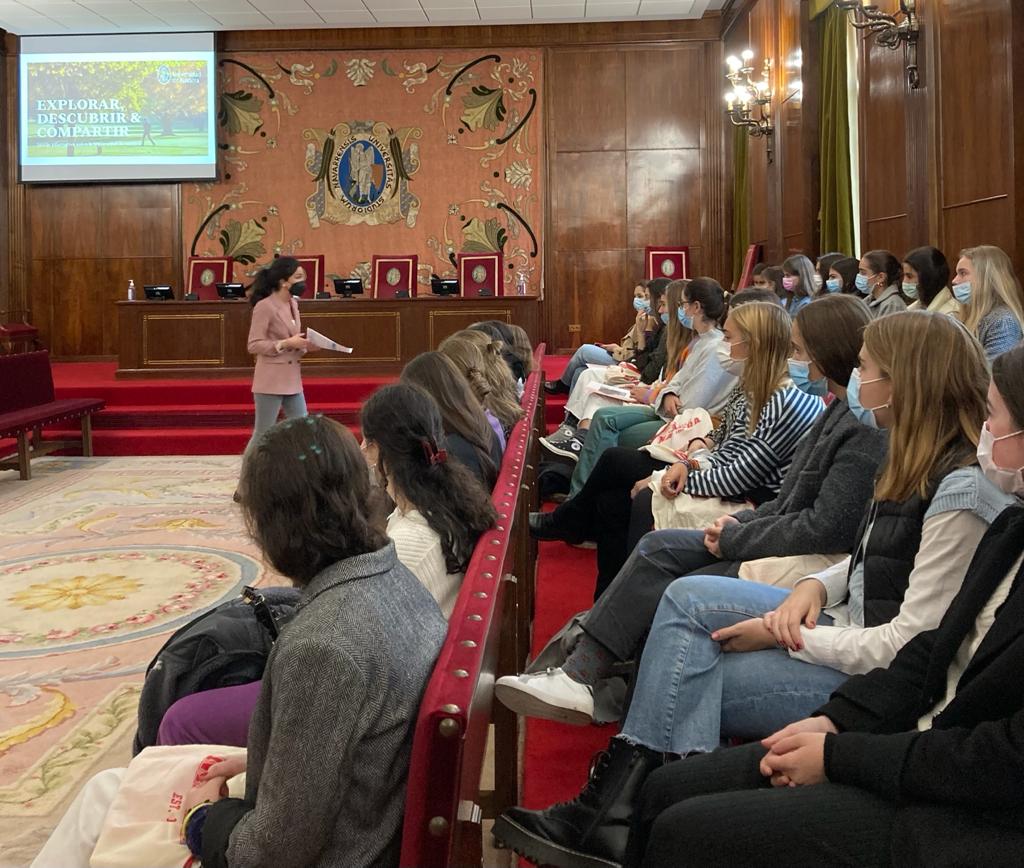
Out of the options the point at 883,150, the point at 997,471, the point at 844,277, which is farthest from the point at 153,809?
the point at 883,150

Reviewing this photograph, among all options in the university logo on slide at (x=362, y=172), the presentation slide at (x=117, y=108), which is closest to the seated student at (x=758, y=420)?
the university logo on slide at (x=362, y=172)

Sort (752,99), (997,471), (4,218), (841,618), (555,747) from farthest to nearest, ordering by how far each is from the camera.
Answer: (4,218), (752,99), (555,747), (841,618), (997,471)

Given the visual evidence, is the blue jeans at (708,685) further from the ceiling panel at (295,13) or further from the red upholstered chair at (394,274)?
the ceiling panel at (295,13)

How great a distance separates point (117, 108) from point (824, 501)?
1150 centimetres

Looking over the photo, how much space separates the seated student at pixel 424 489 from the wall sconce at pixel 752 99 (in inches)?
312

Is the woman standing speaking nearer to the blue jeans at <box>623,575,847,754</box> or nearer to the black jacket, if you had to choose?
the blue jeans at <box>623,575,847,754</box>

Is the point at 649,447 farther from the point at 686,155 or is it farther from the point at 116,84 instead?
the point at 116,84

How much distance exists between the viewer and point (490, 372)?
4.50 meters

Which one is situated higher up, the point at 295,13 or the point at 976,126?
the point at 295,13

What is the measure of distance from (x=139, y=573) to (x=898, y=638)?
153 inches

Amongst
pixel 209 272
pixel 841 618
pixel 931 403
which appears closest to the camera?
pixel 931 403

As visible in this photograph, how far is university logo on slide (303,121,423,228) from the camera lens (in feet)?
40.5

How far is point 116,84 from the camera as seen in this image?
Answer: 12305mm

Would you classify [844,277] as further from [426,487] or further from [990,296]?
[426,487]
